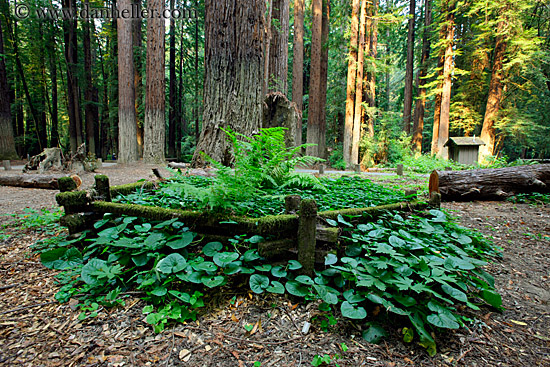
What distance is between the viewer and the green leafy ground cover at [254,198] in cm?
269

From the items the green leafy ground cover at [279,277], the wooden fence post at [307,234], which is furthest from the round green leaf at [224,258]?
the wooden fence post at [307,234]

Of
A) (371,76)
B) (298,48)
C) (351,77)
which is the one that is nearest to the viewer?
(298,48)

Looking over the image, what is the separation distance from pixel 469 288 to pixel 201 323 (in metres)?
2.48

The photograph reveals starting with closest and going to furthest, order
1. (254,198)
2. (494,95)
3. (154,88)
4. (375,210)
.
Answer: (375,210), (254,198), (154,88), (494,95)

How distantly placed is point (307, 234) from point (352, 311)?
678 millimetres

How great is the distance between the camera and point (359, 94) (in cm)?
1433

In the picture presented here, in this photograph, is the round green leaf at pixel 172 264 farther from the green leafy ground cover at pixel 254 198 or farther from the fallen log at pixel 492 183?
the fallen log at pixel 492 183

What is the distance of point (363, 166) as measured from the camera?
575 inches

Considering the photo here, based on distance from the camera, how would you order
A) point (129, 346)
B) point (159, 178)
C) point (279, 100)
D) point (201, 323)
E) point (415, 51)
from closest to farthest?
point (129, 346), point (201, 323), point (159, 178), point (279, 100), point (415, 51)

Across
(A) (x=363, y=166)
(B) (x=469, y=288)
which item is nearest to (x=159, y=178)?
(B) (x=469, y=288)

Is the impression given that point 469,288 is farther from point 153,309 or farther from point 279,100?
point 279,100

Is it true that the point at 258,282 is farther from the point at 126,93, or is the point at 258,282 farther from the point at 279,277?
the point at 126,93

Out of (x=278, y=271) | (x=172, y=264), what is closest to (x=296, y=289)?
(x=278, y=271)

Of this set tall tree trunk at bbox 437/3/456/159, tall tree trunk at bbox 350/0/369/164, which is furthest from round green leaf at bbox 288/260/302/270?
tall tree trunk at bbox 437/3/456/159
